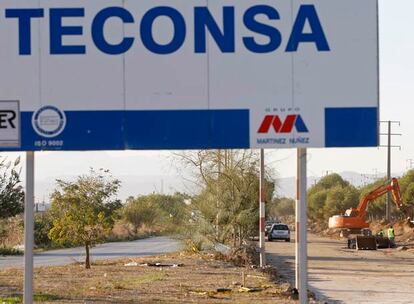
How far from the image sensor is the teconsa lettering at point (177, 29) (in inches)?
417

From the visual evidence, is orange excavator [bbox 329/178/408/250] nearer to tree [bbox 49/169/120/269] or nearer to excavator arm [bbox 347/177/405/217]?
excavator arm [bbox 347/177/405/217]

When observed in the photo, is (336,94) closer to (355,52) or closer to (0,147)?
(355,52)

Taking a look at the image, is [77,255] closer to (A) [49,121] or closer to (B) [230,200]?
(B) [230,200]

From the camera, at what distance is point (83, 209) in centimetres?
2658

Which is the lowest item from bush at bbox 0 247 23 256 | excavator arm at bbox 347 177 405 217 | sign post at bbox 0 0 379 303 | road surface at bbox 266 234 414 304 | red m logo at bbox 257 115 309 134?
bush at bbox 0 247 23 256

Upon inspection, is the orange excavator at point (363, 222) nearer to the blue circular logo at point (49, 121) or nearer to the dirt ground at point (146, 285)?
the dirt ground at point (146, 285)

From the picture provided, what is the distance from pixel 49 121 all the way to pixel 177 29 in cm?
195

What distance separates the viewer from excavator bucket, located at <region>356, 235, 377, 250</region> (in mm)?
52812

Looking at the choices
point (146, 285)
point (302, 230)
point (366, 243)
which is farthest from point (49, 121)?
point (366, 243)

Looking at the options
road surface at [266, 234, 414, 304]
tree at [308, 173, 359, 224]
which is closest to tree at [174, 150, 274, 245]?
road surface at [266, 234, 414, 304]

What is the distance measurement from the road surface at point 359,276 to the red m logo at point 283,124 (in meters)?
11.2

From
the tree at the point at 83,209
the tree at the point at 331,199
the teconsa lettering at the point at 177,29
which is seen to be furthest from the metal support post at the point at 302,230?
the tree at the point at 331,199

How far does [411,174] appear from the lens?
84000mm

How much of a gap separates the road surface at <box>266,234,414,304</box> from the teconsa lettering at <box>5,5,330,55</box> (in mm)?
11673
